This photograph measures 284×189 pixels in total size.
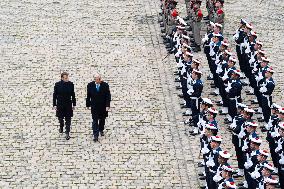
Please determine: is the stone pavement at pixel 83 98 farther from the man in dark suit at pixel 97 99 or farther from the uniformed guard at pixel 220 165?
the uniformed guard at pixel 220 165

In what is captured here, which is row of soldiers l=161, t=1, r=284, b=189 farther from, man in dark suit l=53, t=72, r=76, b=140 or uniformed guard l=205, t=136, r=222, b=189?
man in dark suit l=53, t=72, r=76, b=140

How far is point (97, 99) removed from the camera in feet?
61.2

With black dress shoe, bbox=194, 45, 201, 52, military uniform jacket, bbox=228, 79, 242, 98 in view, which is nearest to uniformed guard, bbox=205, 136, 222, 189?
military uniform jacket, bbox=228, 79, 242, 98

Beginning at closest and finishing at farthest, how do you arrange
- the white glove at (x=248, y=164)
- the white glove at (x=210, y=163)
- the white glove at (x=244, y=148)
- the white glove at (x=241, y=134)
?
the white glove at (x=210, y=163), the white glove at (x=248, y=164), the white glove at (x=244, y=148), the white glove at (x=241, y=134)

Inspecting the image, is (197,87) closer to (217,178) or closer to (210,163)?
(210,163)

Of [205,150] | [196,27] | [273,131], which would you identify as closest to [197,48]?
[196,27]

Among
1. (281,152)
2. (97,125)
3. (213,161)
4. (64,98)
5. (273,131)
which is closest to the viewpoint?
(213,161)

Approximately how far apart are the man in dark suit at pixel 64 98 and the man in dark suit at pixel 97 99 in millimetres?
379

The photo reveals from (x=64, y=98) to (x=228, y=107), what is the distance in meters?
4.03

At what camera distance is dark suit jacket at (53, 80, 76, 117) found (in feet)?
61.1

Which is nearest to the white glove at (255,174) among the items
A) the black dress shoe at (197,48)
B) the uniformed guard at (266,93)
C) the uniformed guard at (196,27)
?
the uniformed guard at (266,93)

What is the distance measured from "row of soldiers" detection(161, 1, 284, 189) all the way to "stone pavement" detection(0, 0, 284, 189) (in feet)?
2.16

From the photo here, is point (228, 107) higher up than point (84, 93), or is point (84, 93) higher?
point (228, 107)

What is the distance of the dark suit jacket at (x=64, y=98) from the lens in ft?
61.1
